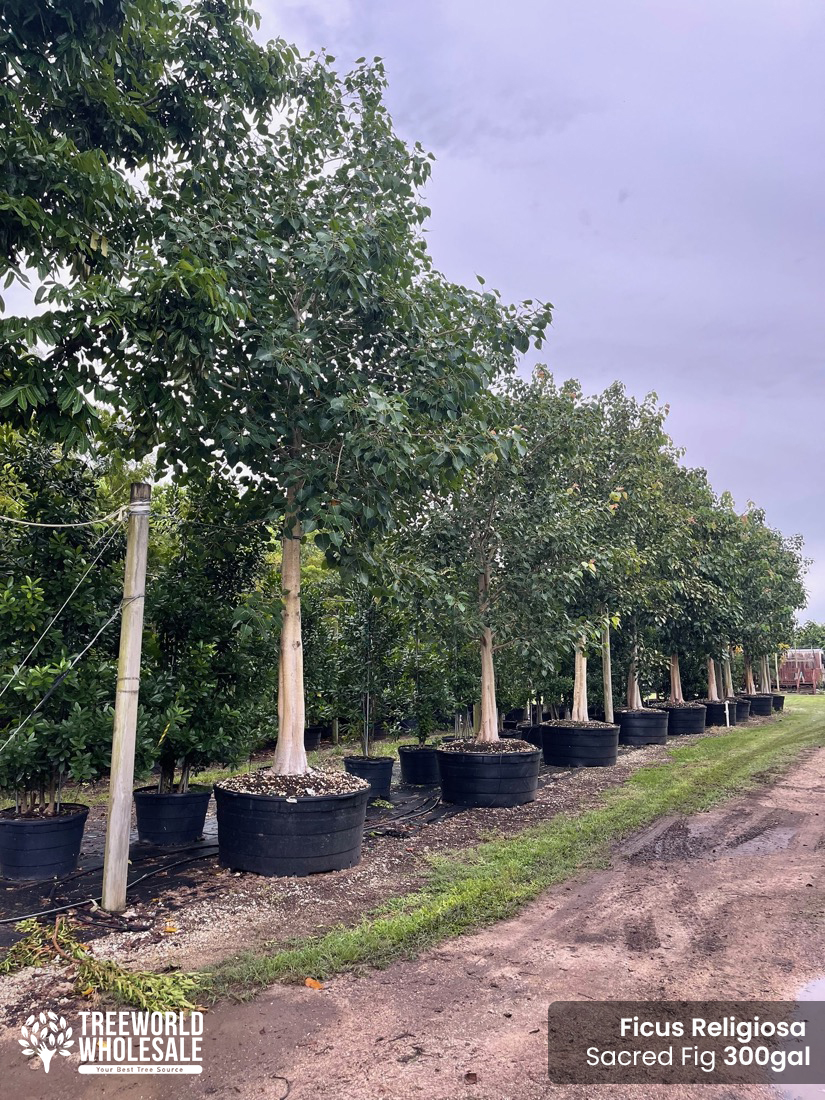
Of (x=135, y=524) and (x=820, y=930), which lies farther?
(x=135, y=524)

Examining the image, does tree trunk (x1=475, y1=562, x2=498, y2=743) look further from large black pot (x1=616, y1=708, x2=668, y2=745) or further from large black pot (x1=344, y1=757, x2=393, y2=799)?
large black pot (x1=616, y1=708, x2=668, y2=745)

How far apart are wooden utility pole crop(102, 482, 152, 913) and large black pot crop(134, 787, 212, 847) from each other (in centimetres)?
166

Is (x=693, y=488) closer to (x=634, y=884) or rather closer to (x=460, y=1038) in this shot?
(x=634, y=884)

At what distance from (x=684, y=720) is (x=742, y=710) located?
5.46m

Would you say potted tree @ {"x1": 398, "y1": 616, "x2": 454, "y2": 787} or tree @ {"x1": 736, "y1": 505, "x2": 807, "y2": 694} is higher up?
tree @ {"x1": 736, "y1": 505, "x2": 807, "y2": 694}

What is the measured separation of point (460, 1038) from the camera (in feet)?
9.89

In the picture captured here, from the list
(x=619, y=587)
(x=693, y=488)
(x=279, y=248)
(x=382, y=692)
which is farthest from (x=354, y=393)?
(x=693, y=488)

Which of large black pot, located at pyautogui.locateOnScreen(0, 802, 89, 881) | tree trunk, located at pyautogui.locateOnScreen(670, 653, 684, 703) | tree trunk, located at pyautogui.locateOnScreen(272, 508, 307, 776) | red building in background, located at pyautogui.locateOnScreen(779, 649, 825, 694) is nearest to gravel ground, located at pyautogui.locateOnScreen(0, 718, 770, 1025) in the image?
large black pot, located at pyautogui.locateOnScreen(0, 802, 89, 881)

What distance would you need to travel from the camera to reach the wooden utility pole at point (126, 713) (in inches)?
182

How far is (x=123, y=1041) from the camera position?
3.04 metres

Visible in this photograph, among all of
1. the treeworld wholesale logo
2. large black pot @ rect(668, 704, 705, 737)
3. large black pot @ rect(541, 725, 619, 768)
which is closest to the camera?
the treeworld wholesale logo

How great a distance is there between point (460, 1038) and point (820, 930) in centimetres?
248

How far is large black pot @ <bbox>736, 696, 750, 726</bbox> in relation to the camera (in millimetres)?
20844

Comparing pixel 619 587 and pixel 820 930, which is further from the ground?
pixel 619 587
